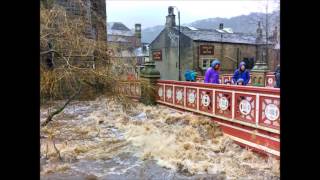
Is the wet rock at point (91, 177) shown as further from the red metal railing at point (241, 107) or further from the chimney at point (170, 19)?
the chimney at point (170, 19)

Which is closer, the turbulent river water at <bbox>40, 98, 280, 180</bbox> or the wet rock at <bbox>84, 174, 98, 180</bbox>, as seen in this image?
the wet rock at <bbox>84, 174, 98, 180</bbox>

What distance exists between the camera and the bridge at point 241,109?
6.56 meters

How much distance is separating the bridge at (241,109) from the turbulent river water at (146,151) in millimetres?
227

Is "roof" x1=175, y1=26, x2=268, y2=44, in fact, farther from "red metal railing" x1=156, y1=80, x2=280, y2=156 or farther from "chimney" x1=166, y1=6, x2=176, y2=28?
"red metal railing" x1=156, y1=80, x2=280, y2=156

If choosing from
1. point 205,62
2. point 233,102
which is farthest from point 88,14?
point 205,62

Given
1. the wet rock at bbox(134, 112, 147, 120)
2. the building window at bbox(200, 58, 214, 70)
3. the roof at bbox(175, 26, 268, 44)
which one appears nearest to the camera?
the wet rock at bbox(134, 112, 147, 120)

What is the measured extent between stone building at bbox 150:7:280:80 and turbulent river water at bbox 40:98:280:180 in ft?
52.3

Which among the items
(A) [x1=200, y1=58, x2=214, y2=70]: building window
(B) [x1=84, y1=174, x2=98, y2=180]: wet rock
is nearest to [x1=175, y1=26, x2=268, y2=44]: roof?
(A) [x1=200, y1=58, x2=214, y2=70]: building window

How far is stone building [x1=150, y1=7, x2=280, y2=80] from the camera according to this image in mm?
26328

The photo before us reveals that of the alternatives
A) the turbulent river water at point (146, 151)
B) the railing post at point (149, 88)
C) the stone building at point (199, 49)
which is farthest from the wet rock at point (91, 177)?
the stone building at point (199, 49)

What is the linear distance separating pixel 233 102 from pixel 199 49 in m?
18.8

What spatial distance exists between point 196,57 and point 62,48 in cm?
1933

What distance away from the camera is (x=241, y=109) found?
7551mm

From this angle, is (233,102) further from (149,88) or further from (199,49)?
(199,49)
